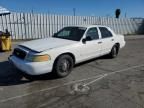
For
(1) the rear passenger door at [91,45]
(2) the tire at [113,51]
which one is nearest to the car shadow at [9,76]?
(1) the rear passenger door at [91,45]

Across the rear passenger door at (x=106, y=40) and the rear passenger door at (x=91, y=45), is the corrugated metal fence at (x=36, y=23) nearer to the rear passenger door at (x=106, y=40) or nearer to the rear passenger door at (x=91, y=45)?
the rear passenger door at (x=106, y=40)

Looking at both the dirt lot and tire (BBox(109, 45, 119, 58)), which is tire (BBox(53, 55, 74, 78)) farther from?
tire (BBox(109, 45, 119, 58))

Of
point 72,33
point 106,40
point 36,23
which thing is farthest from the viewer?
point 36,23

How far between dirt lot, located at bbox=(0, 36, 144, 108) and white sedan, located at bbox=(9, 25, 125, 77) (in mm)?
416

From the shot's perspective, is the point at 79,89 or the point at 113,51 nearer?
the point at 79,89

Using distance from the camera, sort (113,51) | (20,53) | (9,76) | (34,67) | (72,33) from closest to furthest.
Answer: (34,67)
(20,53)
(9,76)
(72,33)
(113,51)

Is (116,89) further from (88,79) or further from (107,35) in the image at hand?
(107,35)

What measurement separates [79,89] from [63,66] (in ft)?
3.45

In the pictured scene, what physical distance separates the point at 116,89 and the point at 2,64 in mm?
4466

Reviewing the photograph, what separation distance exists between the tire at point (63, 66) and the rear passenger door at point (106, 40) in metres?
1.88

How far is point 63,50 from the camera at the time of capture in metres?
5.20

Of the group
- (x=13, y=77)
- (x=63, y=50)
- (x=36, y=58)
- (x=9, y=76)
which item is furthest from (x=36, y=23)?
(x=36, y=58)

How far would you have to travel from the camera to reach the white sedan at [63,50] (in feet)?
15.6

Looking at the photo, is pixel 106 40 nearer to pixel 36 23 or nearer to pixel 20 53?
pixel 20 53
